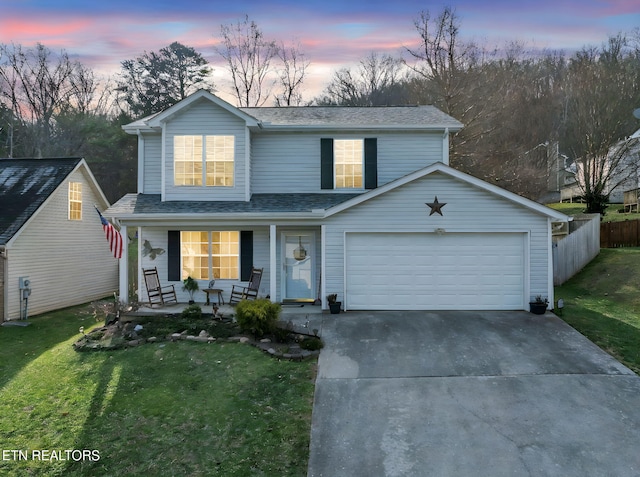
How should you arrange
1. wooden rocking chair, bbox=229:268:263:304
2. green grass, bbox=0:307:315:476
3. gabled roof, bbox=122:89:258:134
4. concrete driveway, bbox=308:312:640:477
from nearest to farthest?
concrete driveway, bbox=308:312:640:477 < green grass, bbox=0:307:315:476 < wooden rocking chair, bbox=229:268:263:304 < gabled roof, bbox=122:89:258:134

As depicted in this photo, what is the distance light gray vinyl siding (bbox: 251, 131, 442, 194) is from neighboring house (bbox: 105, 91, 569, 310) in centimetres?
3

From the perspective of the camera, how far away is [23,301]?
42.9 ft

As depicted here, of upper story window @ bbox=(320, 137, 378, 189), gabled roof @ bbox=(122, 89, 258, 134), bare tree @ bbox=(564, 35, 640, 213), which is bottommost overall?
upper story window @ bbox=(320, 137, 378, 189)

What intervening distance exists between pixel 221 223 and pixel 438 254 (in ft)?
19.3

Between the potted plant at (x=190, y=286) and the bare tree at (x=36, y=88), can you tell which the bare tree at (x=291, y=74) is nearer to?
the bare tree at (x=36, y=88)

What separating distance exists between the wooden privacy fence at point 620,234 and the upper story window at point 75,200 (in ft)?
71.6

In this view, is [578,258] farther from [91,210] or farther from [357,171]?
[91,210]

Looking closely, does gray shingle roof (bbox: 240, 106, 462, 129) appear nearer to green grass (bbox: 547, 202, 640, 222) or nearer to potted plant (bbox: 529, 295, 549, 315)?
potted plant (bbox: 529, 295, 549, 315)

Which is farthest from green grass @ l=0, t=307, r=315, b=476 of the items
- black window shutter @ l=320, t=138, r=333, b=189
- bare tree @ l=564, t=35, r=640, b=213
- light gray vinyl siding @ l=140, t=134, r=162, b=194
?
bare tree @ l=564, t=35, r=640, b=213

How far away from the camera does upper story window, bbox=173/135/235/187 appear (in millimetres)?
11789

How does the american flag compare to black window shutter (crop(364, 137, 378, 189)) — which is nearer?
the american flag

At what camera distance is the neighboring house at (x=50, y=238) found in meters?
12.9

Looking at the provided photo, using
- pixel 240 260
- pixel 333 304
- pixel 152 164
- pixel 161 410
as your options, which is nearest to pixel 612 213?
pixel 333 304

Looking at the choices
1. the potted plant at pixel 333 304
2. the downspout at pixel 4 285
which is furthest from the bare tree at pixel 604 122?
the downspout at pixel 4 285
